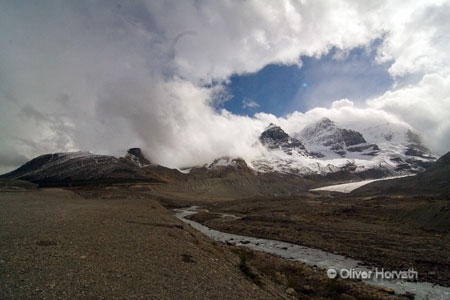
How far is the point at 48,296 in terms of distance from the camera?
11000 millimetres

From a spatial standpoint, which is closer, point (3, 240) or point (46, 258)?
point (46, 258)

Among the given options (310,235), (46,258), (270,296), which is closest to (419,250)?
(310,235)

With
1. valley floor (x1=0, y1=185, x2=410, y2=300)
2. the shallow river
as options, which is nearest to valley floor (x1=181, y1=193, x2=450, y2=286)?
the shallow river

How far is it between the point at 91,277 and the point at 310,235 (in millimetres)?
44967

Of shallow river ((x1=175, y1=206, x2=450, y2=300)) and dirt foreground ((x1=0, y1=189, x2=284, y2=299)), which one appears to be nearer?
dirt foreground ((x1=0, y1=189, x2=284, y2=299))

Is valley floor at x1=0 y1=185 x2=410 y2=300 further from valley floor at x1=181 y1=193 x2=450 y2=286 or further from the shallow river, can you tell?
valley floor at x1=181 y1=193 x2=450 y2=286

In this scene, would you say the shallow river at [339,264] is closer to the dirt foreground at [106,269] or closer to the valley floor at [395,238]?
the valley floor at [395,238]

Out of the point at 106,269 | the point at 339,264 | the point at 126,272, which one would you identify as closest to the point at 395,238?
the point at 339,264

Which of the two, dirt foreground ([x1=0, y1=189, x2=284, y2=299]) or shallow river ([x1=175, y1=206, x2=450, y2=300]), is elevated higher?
dirt foreground ([x1=0, y1=189, x2=284, y2=299])

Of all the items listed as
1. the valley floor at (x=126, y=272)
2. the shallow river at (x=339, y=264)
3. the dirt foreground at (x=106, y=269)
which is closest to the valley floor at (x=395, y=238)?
the shallow river at (x=339, y=264)

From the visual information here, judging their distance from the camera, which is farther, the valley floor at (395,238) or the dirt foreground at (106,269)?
the valley floor at (395,238)

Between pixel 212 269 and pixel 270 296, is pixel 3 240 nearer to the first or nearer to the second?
pixel 212 269

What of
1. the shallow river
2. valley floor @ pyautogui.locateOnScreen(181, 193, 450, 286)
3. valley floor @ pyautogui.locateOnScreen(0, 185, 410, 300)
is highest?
valley floor @ pyautogui.locateOnScreen(0, 185, 410, 300)

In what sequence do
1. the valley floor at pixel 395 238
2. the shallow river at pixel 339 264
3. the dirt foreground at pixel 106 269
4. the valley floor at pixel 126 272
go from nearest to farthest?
the dirt foreground at pixel 106 269, the valley floor at pixel 126 272, the shallow river at pixel 339 264, the valley floor at pixel 395 238
